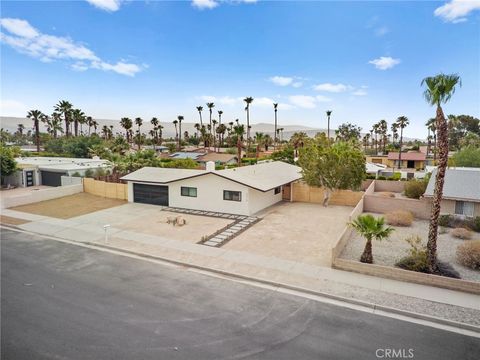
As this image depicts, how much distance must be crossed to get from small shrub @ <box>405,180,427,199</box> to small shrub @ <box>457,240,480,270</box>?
15.5 m

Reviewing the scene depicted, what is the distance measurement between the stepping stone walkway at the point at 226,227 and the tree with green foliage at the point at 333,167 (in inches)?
289

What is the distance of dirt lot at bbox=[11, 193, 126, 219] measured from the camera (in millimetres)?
26156

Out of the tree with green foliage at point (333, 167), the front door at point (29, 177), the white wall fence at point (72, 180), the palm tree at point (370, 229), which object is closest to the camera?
the palm tree at point (370, 229)

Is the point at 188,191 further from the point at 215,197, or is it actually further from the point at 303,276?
the point at 303,276

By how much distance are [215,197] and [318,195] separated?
1039 cm

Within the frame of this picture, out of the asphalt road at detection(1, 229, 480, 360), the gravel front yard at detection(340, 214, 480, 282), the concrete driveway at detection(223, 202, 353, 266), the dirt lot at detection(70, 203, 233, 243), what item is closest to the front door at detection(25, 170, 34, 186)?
the dirt lot at detection(70, 203, 233, 243)

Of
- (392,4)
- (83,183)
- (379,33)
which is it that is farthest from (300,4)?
(83,183)

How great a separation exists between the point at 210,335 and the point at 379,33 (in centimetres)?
2958

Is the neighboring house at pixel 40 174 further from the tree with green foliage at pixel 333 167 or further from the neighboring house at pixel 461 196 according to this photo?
the neighboring house at pixel 461 196

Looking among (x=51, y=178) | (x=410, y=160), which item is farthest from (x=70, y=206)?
(x=410, y=160)

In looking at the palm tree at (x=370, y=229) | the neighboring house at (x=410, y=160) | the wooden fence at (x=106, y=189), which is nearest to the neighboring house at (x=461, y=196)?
the palm tree at (x=370, y=229)

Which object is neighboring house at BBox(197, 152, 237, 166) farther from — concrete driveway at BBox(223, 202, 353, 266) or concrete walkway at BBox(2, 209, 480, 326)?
concrete walkway at BBox(2, 209, 480, 326)

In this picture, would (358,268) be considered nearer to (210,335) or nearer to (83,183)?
(210,335)

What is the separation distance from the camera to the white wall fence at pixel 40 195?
28.2 metres
